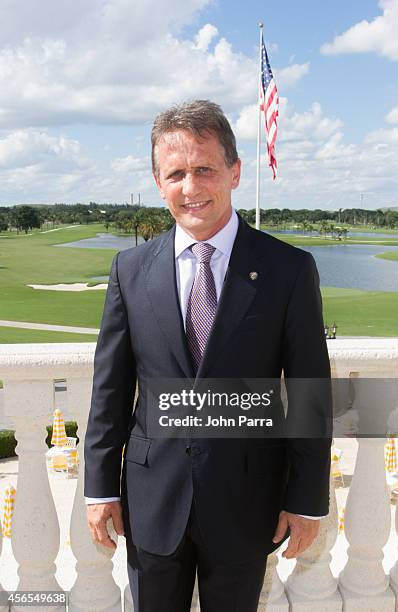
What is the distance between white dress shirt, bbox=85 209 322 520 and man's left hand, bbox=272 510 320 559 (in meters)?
0.05

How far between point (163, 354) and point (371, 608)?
1.84 m

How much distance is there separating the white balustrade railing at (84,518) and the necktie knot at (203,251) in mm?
800

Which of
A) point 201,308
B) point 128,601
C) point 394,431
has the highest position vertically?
point 201,308

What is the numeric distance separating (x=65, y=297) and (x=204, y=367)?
2855 inches

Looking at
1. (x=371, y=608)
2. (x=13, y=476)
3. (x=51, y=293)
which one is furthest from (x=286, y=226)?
(x=371, y=608)

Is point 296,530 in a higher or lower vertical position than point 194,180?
lower

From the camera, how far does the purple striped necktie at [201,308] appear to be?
219 centimetres

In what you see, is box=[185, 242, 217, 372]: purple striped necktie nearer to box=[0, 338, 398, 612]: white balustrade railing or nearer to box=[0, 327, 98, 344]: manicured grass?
box=[0, 338, 398, 612]: white balustrade railing

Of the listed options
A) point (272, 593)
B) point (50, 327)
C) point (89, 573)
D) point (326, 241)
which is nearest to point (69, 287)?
point (50, 327)

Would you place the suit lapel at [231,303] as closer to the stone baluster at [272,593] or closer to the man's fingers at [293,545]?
the man's fingers at [293,545]

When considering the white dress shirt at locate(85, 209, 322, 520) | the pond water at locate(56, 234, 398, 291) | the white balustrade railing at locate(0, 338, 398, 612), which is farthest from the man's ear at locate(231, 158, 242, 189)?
the pond water at locate(56, 234, 398, 291)

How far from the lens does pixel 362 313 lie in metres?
62.5

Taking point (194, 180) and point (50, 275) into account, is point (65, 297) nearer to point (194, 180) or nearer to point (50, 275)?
point (50, 275)

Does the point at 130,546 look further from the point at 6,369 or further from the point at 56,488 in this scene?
the point at 56,488
